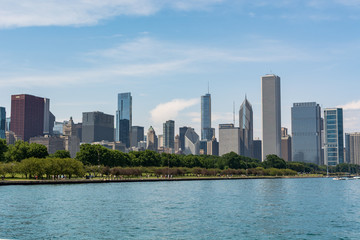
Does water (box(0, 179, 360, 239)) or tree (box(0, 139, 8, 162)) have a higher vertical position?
tree (box(0, 139, 8, 162))

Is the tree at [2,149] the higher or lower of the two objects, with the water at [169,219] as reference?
higher

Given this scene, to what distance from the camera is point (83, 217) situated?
6975 cm

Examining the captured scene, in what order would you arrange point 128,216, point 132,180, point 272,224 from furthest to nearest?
point 132,180
point 128,216
point 272,224

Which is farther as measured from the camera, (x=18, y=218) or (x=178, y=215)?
(x=178, y=215)

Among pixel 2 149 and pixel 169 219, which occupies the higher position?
pixel 2 149

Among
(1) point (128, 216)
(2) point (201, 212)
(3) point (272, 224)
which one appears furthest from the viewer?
(2) point (201, 212)

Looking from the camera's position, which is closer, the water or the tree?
the water

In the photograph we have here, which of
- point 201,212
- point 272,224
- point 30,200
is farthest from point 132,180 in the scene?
point 272,224

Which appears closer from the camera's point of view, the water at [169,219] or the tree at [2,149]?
the water at [169,219]

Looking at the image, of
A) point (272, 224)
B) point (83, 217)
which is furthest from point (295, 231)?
point (83, 217)

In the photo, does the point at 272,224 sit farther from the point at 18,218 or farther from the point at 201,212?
the point at 18,218

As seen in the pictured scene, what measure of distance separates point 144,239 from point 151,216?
1907 centimetres

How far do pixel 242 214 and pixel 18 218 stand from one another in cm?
3284

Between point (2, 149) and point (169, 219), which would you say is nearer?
point (169, 219)
